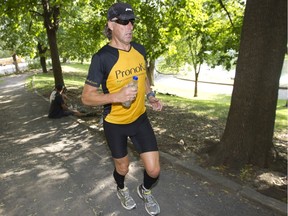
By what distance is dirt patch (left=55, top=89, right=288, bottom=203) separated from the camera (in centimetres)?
464

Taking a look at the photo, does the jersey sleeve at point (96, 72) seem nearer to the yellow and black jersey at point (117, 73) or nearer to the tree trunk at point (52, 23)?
the yellow and black jersey at point (117, 73)

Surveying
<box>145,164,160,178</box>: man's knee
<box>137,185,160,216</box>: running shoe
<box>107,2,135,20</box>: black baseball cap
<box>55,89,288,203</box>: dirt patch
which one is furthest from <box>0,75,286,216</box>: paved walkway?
<box>107,2,135,20</box>: black baseball cap

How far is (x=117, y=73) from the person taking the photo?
3.26 metres

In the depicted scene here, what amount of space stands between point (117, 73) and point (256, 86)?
272 centimetres

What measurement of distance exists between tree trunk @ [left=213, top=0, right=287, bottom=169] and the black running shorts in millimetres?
2128

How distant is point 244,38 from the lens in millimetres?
4844

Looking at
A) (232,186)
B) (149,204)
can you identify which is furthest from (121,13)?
(232,186)

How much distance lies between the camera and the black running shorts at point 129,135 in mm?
3551

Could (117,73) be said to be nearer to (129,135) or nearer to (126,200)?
(129,135)

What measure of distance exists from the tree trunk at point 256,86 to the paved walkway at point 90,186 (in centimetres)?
78

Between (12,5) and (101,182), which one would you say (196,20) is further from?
(101,182)

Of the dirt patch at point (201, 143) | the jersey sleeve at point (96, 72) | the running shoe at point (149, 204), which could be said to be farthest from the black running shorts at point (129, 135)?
the dirt patch at point (201, 143)

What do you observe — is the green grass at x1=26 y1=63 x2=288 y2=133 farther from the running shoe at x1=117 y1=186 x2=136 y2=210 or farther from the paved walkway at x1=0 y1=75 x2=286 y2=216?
the running shoe at x1=117 y1=186 x2=136 y2=210

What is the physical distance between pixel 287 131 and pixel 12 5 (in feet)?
35.2
